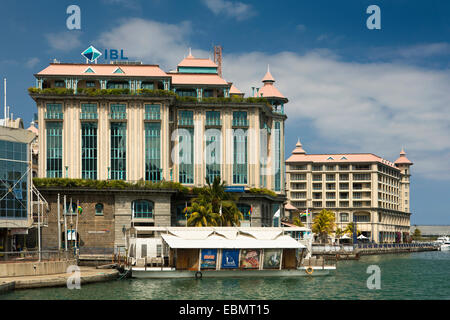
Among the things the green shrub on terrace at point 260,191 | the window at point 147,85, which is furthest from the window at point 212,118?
the green shrub on terrace at point 260,191

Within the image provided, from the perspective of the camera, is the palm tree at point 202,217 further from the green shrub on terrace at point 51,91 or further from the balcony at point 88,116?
the green shrub on terrace at point 51,91

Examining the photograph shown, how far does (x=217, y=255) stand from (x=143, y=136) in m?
48.2

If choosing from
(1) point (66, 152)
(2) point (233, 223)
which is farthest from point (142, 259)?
(1) point (66, 152)

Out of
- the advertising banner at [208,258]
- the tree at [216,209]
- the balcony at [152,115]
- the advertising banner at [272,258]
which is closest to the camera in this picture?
the advertising banner at [208,258]

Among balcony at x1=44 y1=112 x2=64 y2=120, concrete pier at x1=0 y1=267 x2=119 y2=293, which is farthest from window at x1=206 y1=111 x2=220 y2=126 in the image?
concrete pier at x1=0 y1=267 x2=119 y2=293

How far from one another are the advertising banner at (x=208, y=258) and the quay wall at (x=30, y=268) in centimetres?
1614

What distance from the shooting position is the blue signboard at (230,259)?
70.2m

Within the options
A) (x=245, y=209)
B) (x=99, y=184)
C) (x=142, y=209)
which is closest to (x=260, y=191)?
(x=245, y=209)

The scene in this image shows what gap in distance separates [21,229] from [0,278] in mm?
16783

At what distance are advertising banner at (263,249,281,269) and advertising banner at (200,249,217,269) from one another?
249 inches

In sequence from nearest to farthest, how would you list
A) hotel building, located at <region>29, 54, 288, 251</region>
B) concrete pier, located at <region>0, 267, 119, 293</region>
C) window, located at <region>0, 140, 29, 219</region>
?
concrete pier, located at <region>0, 267, 119, 293</region>, window, located at <region>0, 140, 29, 219</region>, hotel building, located at <region>29, 54, 288, 251</region>

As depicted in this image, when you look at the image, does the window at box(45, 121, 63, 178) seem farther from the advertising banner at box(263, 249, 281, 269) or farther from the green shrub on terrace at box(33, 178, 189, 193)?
the advertising banner at box(263, 249, 281, 269)

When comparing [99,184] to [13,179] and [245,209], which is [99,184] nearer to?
[245,209]

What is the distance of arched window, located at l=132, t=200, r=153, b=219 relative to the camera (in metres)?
106
